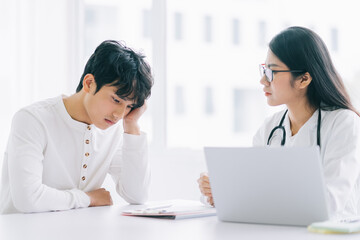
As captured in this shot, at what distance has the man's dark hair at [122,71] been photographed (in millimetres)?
2062

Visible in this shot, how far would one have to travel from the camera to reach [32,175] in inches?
75.9

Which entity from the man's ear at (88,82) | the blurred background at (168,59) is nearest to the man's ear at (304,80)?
the man's ear at (88,82)

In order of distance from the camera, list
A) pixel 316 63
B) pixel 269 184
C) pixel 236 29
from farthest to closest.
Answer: pixel 236 29, pixel 316 63, pixel 269 184

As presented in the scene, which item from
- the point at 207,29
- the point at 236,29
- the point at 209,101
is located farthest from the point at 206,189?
the point at 236,29

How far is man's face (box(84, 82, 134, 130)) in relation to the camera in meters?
2.09

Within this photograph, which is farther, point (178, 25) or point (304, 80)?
point (178, 25)

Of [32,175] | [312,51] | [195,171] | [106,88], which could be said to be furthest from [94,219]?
[195,171]

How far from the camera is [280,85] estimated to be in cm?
213

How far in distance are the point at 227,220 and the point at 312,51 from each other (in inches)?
32.8

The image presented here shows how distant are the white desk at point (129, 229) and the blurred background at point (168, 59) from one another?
6.07 ft

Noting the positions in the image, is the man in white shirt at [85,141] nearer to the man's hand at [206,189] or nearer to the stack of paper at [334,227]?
the man's hand at [206,189]

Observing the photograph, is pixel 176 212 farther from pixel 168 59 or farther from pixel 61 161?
pixel 168 59

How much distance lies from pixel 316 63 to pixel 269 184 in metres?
0.80

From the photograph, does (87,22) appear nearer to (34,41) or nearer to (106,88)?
(34,41)
